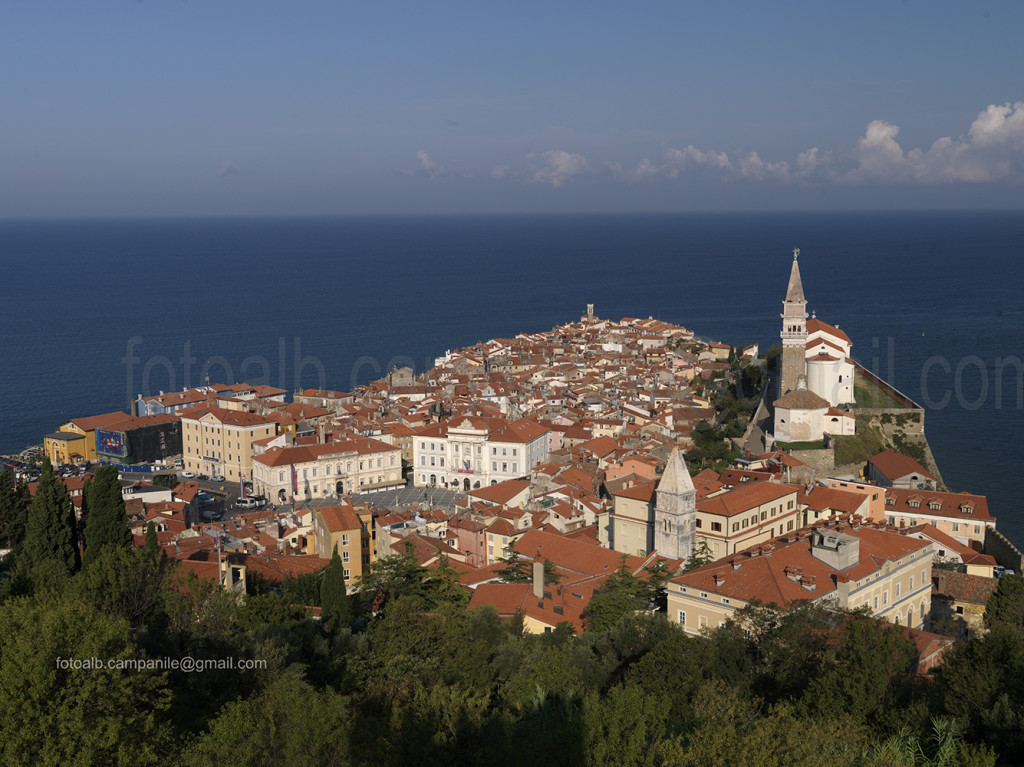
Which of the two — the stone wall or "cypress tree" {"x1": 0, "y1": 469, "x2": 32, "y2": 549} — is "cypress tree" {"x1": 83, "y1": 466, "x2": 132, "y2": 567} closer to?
"cypress tree" {"x1": 0, "y1": 469, "x2": 32, "y2": 549}

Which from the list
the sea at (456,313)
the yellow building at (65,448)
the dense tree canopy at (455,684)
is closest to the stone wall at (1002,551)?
→ the sea at (456,313)

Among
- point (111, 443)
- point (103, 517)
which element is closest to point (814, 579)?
point (103, 517)

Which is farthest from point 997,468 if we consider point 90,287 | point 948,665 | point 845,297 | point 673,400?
point 90,287

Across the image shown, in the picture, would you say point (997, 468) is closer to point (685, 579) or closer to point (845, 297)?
point (685, 579)

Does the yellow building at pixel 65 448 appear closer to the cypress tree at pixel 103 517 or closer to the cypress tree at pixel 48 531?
the cypress tree at pixel 48 531

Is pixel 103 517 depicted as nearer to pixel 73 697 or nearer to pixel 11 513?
pixel 11 513

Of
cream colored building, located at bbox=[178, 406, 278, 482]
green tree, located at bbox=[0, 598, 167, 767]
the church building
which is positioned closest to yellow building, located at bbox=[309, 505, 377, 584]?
cream colored building, located at bbox=[178, 406, 278, 482]

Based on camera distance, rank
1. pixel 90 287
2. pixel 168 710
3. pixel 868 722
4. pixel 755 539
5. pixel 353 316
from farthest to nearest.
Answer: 1. pixel 90 287
2. pixel 353 316
3. pixel 755 539
4. pixel 868 722
5. pixel 168 710
